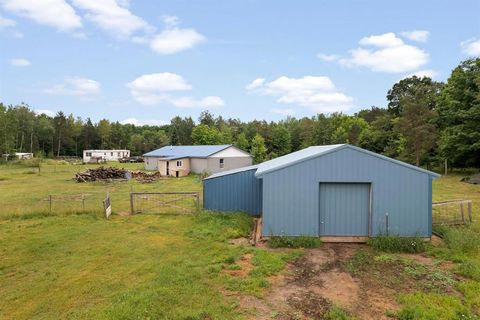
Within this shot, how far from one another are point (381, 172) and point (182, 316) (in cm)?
794

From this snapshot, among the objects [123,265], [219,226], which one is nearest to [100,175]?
[219,226]

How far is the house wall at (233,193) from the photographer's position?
15305 mm

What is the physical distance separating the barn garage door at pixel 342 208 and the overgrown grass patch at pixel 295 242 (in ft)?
2.32

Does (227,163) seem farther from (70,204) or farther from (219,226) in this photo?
(219,226)

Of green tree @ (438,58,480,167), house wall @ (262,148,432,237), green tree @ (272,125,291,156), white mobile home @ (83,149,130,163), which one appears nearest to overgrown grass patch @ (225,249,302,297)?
house wall @ (262,148,432,237)

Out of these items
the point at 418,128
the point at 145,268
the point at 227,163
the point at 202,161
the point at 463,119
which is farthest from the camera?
the point at 227,163

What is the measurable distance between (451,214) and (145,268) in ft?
44.5

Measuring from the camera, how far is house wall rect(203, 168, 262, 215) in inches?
603

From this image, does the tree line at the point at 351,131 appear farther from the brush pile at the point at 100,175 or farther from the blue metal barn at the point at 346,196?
the blue metal barn at the point at 346,196

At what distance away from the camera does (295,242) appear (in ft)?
35.5

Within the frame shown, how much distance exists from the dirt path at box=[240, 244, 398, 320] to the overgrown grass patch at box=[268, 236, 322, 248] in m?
1.46

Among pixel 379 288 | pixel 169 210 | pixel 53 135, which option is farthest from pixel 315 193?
pixel 53 135

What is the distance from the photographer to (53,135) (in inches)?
3194

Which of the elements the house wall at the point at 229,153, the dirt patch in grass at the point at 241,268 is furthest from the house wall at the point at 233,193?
the house wall at the point at 229,153
